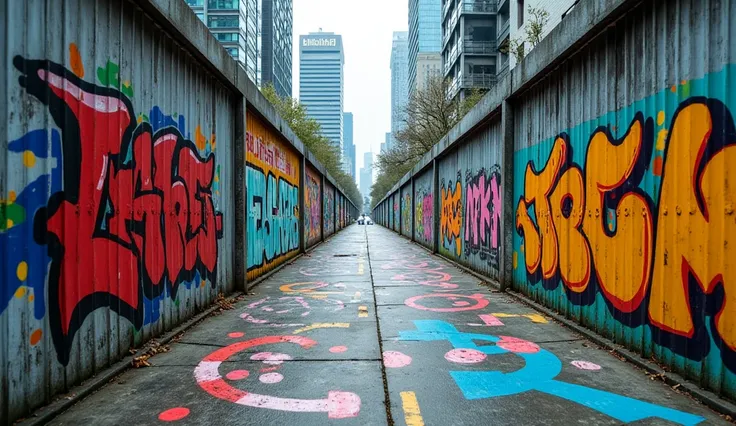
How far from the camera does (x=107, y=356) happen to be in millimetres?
4371

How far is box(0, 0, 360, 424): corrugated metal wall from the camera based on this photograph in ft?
10.7

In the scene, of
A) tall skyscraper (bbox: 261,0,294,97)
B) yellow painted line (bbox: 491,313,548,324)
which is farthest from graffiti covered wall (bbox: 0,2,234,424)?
tall skyscraper (bbox: 261,0,294,97)

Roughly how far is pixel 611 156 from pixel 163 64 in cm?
565

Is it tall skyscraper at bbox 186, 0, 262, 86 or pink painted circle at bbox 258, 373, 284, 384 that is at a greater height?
tall skyscraper at bbox 186, 0, 262, 86

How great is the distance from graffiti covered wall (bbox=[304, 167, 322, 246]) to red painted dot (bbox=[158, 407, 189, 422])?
47.5ft

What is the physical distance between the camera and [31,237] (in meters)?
3.39

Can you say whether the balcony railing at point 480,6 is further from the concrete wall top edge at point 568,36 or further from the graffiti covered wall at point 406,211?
the concrete wall top edge at point 568,36

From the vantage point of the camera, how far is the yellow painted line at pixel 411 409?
336cm

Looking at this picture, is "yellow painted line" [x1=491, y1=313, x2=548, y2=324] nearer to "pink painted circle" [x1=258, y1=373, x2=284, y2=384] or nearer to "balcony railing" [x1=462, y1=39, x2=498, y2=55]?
"pink painted circle" [x1=258, y1=373, x2=284, y2=384]

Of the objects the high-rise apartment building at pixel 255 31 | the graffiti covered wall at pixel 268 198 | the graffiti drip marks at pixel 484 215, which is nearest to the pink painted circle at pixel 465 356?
the graffiti drip marks at pixel 484 215

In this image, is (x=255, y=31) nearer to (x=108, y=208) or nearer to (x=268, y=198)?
(x=268, y=198)

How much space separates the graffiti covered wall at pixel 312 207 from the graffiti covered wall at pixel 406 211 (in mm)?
5357

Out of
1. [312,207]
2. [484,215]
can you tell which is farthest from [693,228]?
[312,207]

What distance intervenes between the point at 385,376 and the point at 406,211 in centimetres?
2411
